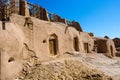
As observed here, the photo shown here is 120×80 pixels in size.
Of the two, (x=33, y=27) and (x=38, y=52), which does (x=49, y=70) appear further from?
(x=33, y=27)

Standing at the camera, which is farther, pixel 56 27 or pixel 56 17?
pixel 56 17

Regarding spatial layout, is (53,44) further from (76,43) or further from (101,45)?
(101,45)

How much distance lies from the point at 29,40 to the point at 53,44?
4.07 metres

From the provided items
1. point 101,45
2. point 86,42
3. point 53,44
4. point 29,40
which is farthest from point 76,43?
point 29,40

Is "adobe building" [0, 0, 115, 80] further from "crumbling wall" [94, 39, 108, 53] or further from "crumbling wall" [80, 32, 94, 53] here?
"crumbling wall" [94, 39, 108, 53]

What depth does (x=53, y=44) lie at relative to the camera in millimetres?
20641

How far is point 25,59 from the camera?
642 inches

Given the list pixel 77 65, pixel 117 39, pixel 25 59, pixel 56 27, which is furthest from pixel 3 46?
pixel 117 39

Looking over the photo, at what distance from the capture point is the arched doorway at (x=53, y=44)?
20192 mm

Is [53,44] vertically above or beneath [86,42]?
beneath

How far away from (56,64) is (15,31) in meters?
4.21

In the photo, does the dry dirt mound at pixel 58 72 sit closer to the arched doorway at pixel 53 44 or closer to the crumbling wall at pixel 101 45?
the arched doorway at pixel 53 44

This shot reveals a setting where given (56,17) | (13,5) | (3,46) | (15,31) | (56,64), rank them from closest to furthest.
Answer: (3,46) → (15,31) → (56,64) → (13,5) → (56,17)

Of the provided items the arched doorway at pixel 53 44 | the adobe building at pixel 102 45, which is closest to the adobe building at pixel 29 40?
the arched doorway at pixel 53 44
